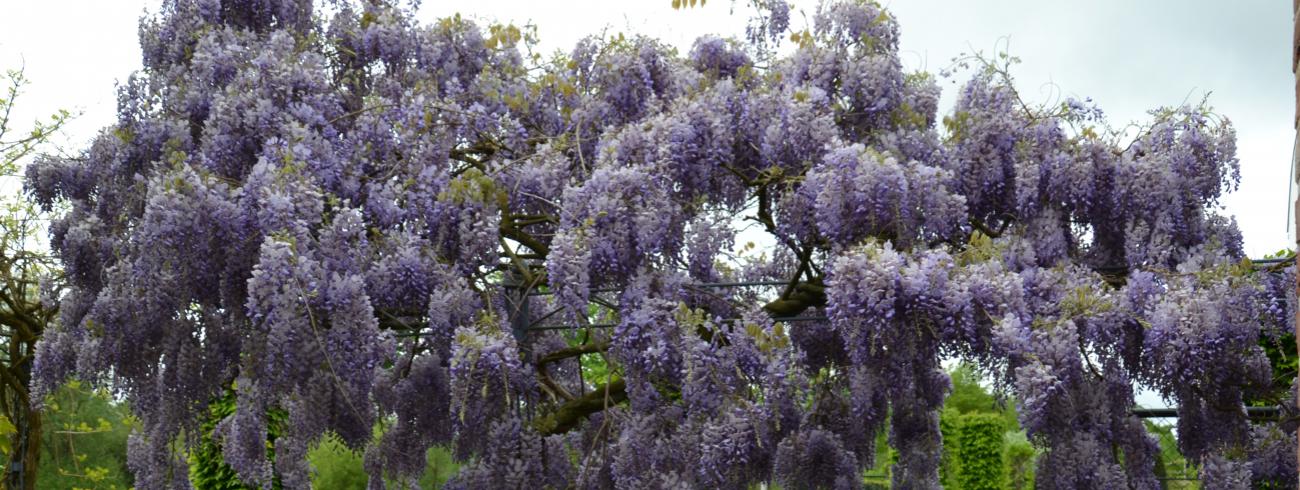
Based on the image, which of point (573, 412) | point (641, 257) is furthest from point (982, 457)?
point (641, 257)

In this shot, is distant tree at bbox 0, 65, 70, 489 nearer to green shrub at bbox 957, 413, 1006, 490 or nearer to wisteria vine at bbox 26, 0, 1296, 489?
wisteria vine at bbox 26, 0, 1296, 489

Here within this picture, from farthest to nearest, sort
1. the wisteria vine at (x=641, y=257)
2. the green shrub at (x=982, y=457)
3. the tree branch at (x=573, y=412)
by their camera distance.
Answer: the green shrub at (x=982, y=457) → the tree branch at (x=573, y=412) → the wisteria vine at (x=641, y=257)

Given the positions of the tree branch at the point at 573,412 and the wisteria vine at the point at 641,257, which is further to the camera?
the tree branch at the point at 573,412

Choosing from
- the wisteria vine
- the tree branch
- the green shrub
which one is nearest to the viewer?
the wisteria vine

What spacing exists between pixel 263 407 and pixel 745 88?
2.66m

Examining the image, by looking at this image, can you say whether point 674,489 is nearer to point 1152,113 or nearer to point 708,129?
point 708,129

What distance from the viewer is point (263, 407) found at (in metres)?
6.18

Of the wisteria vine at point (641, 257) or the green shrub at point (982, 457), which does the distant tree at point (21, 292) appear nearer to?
the wisteria vine at point (641, 257)

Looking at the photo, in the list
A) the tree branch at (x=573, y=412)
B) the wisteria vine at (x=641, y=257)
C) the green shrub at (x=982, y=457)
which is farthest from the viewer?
the green shrub at (x=982, y=457)

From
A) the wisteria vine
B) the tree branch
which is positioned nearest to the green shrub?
the wisteria vine

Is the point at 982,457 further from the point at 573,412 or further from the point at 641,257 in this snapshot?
the point at 641,257

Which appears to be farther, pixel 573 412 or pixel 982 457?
pixel 982 457

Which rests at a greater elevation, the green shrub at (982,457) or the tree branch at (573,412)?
the green shrub at (982,457)

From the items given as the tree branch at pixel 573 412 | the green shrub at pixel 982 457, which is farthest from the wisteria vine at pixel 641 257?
the green shrub at pixel 982 457
